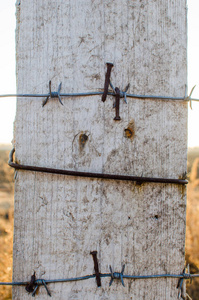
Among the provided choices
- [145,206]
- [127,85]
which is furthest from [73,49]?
[145,206]

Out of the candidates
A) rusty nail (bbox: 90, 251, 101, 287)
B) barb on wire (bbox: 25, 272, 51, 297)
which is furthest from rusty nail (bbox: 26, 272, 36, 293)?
rusty nail (bbox: 90, 251, 101, 287)

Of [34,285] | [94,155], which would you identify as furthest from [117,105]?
[34,285]

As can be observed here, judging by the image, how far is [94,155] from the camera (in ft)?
3.76

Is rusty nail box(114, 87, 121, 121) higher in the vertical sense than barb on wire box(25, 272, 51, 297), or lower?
higher

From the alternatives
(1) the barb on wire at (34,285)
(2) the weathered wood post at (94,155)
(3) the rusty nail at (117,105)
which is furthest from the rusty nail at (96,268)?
(3) the rusty nail at (117,105)

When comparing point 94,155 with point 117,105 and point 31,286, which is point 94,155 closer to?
point 117,105

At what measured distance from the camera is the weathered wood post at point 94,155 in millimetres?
1137

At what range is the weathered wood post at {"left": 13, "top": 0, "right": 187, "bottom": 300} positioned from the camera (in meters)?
1.14

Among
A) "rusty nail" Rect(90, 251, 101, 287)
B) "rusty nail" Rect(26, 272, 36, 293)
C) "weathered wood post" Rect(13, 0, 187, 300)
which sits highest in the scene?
"weathered wood post" Rect(13, 0, 187, 300)

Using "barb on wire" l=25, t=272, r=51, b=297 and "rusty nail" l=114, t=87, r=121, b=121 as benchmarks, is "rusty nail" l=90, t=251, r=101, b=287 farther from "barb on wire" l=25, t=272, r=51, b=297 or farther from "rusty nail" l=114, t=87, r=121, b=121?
"rusty nail" l=114, t=87, r=121, b=121

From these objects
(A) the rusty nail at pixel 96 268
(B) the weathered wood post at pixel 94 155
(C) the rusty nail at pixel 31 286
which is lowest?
(C) the rusty nail at pixel 31 286

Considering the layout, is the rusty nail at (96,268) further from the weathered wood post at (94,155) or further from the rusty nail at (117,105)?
the rusty nail at (117,105)

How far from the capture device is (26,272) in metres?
1.14

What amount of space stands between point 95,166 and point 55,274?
1.56ft
